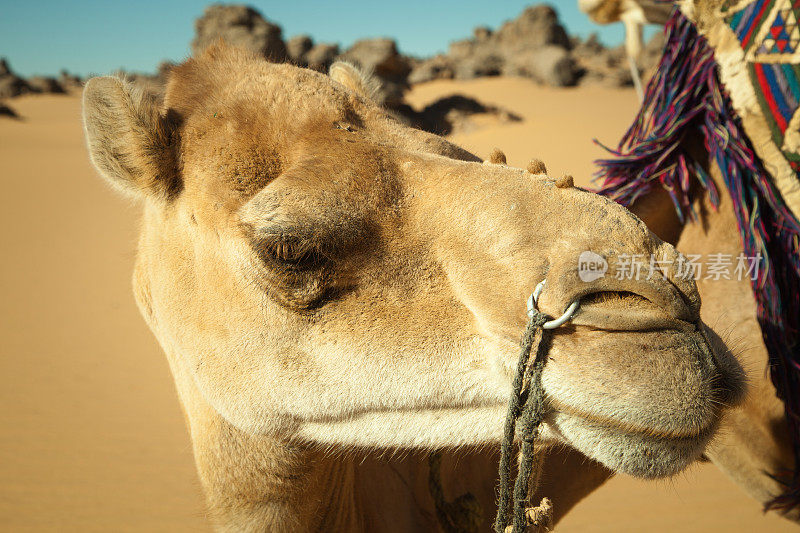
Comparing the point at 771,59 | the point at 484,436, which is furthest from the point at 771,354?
the point at 484,436

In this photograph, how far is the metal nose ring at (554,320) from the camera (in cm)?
120

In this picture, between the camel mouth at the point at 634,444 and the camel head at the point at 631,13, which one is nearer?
the camel mouth at the point at 634,444

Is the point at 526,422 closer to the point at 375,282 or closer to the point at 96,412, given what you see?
the point at 375,282

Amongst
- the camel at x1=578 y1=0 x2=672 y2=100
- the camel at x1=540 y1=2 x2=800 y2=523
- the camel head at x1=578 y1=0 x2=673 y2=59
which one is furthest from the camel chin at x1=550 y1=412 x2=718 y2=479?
Result: the camel head at x1=578 y1=0 x2=673 y2=59

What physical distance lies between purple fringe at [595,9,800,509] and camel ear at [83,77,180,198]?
6.32 feet

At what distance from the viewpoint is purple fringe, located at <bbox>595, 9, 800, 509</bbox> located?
2350mm

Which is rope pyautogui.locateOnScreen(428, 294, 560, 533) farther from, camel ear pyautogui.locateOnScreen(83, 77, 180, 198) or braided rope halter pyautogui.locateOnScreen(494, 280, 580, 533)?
camel ear pyautogui.locateOnScreen(83, 77, 180, 198)

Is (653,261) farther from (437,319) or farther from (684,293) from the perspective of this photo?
(437,319)

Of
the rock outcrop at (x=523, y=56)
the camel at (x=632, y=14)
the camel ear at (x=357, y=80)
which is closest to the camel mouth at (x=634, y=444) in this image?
the camel ear at (x=357, y=80)

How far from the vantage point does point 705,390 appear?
1.21 metres

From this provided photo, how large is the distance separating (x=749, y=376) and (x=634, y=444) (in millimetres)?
1586

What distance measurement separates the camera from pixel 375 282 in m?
1.45

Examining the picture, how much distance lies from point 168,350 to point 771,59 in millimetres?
2578

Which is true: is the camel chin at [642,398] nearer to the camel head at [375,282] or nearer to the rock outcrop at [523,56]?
the camel head at [375,282]
